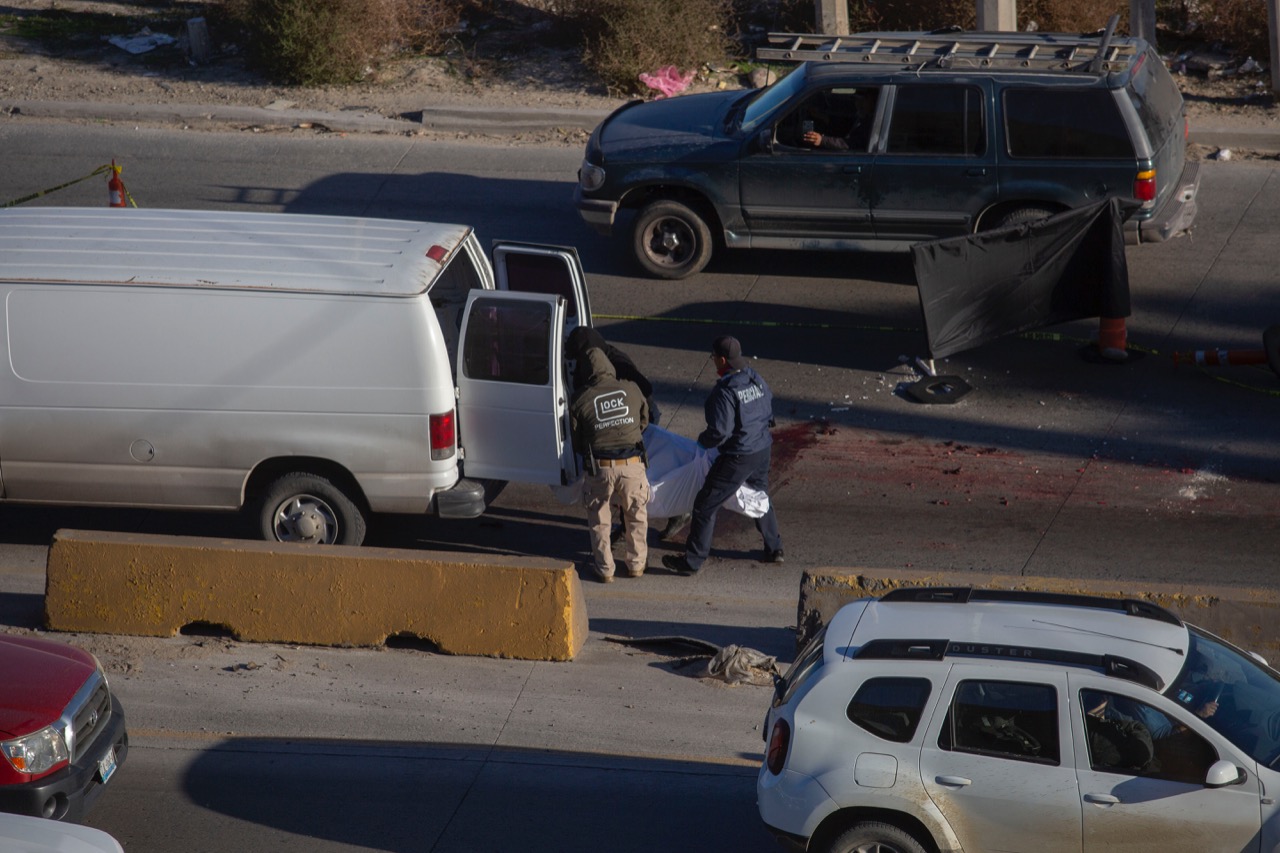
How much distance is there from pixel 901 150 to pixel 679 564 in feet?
16.2

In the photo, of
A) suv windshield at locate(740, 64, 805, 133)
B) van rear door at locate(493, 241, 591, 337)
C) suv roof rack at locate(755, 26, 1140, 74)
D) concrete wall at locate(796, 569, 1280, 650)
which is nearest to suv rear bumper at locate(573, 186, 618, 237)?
suv windshield at locate(740, 64, 805, 133)

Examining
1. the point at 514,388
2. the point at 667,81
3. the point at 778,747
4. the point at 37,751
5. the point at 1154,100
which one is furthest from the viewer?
the point at 667,81

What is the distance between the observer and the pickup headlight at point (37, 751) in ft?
20.5

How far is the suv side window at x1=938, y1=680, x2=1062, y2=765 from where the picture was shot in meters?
5.74

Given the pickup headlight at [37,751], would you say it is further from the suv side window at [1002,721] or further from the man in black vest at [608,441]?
the man in black vest at [608,441]

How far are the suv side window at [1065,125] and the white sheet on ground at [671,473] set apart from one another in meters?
4.68

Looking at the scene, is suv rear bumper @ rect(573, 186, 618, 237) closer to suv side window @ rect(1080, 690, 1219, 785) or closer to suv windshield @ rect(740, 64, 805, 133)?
suv windshield @ rect(740, 64, 805, 133)

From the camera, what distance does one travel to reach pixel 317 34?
1892 centimetres

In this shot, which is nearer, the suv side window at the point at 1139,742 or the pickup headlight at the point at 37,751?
the suv side window at the point at 1139,742

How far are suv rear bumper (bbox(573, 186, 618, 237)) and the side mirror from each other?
910 cm

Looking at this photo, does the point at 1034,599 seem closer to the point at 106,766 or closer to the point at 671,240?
the point at 106,766

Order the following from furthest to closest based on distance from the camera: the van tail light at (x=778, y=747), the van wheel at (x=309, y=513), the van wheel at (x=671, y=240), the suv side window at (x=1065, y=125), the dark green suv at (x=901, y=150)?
the van wheel at (x=671, y=240)
the dark green suv at (x=901, y=150)
the suv side window at (x=1065, y=125)
the van wheel at (x=309, y=513)
the van tail light at (x=778, y=747)

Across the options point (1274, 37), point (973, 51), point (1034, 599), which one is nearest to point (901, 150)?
point (973, 51)

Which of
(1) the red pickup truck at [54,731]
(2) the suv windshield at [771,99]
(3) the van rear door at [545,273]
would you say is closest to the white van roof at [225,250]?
(3) the van rear door at [545,273]
